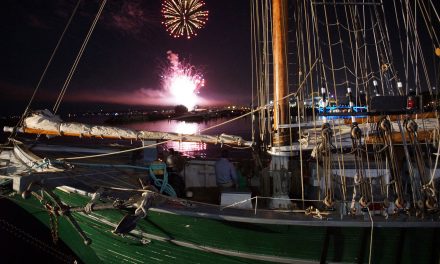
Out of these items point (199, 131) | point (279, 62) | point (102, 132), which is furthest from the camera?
point (102, 132)

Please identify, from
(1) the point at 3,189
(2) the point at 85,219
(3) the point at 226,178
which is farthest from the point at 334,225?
(1) the point at 3,189

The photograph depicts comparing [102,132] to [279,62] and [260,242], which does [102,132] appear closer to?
[279,62]

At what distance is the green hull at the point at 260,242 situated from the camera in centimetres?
495

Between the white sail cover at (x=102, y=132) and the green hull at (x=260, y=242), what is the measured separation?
248cm

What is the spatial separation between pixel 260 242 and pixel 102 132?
16.9ft

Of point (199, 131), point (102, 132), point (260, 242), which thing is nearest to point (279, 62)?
point (199, 131)

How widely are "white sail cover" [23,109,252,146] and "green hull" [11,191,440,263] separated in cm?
248

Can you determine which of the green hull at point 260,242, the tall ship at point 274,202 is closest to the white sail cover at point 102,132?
the tall ship at point 274,202

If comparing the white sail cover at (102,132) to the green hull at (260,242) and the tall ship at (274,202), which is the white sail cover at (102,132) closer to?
the tall ship at (274,202)

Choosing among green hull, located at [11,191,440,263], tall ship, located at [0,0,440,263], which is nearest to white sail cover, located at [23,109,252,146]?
tall ship, located at [0,0,440,263]

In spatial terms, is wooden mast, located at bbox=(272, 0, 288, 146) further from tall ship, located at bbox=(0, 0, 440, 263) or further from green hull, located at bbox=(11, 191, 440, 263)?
green hull, located at bbox=(11, 191, 440, 263)

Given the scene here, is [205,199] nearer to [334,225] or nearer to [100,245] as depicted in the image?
[100,245]

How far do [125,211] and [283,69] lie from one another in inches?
183

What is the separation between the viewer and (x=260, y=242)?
5.27 m
